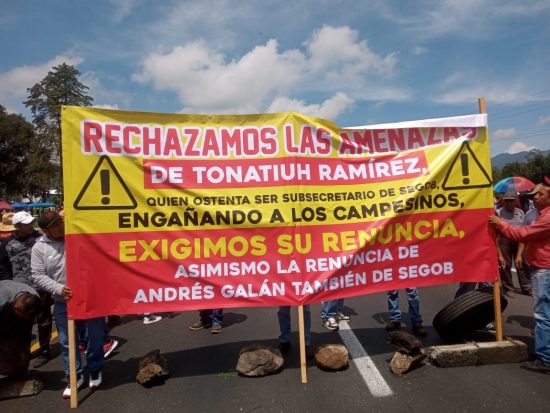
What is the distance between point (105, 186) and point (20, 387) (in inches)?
86.8

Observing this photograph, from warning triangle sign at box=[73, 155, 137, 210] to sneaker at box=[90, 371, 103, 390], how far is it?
1721 millimetres

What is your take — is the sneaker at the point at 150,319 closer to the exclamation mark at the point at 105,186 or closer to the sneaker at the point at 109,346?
the sneaker at the point at 109,346

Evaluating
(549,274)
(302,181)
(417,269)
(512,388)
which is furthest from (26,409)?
(549,274)

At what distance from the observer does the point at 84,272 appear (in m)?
3.79

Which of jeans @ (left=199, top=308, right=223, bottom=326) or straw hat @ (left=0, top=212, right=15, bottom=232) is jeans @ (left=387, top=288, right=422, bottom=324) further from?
straw hat @ (left=0, top=212, right=15, bottom=232)

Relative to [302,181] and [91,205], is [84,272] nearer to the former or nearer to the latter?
[91,205]

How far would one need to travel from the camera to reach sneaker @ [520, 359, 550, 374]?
3.85 meters

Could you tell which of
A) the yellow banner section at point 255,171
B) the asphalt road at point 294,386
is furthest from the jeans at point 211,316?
the yellow banner section at point 255,171

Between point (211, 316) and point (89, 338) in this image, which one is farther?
point (211, 316)

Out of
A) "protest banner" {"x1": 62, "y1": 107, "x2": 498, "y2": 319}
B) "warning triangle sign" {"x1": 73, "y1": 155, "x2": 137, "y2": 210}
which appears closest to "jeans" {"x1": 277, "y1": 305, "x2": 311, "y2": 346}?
"protest banner" {"x1": 62, "y1": 107, "x2": 498, "y2": 319}

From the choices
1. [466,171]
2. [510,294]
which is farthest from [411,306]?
[510,294]

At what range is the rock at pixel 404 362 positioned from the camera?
393cm

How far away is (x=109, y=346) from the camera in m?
4.99

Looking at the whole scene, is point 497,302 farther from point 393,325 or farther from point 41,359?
point 41,359
